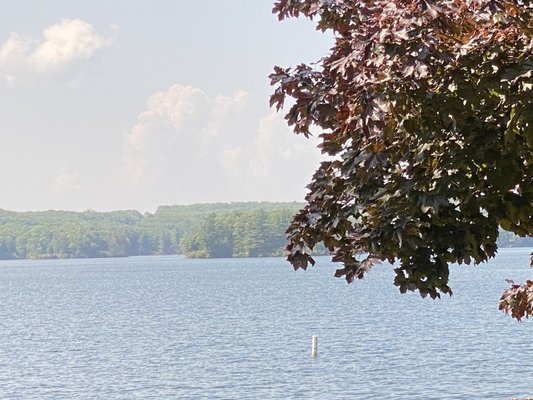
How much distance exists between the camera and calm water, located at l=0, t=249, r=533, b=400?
109 ft

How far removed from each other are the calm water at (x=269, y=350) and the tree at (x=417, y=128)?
23.6 meters

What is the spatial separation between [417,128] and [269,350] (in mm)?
38221

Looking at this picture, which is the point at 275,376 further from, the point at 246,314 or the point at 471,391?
the point at 246,314

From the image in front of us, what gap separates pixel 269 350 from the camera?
146 feet

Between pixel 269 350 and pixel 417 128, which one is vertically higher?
pixel 417 128

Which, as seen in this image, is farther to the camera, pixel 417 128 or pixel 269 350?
pixel 269 350

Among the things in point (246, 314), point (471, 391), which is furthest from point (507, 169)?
point (246, 314)

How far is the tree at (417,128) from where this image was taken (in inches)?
263

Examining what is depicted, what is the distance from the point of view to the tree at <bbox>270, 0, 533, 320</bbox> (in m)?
6.68

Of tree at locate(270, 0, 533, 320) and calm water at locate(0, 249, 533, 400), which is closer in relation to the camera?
tree at locate(270, 0, 533, 320)

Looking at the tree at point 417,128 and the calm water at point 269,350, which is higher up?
the tree at point 417,128

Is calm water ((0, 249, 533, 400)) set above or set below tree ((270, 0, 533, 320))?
below

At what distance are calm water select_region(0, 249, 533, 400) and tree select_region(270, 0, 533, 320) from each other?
23.6m

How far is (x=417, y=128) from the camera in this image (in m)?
7.12
